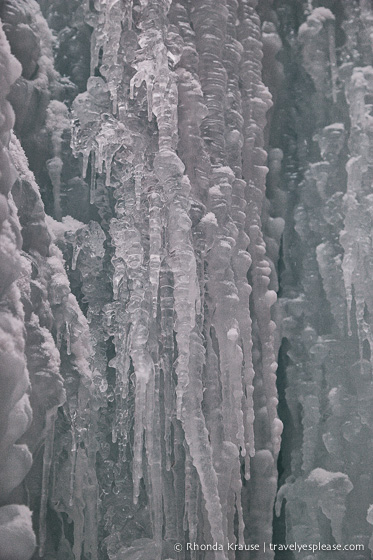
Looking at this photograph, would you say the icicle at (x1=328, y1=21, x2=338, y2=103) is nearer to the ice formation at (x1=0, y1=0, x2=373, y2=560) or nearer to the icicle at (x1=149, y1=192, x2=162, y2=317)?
the ice formation at (x1=0, y1=0, x2=373, y2=560)

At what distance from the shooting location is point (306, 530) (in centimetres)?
353

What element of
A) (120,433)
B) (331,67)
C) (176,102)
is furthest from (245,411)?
(331,67)

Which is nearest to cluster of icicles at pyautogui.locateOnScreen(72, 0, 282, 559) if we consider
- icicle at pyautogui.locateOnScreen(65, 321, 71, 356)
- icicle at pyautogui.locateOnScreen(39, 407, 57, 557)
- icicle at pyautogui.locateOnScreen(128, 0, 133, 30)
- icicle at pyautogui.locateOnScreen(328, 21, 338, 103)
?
icicle at pyautogui.locateOnScreen(128, 0, 133, 30)

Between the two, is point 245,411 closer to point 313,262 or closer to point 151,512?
point 151,512

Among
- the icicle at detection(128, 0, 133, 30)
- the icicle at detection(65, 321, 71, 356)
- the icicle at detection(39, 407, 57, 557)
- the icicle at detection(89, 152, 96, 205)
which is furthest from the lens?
the icicle at detection(89, 152, 96, 205)

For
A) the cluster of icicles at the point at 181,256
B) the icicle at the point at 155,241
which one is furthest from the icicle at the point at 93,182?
the icicle at the point at 155,241

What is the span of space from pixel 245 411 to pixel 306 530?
0.78 metres

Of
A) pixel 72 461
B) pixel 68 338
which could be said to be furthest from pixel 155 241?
pixel 72 461

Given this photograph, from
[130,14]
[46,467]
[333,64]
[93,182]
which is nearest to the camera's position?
[46,467]

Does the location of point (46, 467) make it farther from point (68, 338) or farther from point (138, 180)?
point (138, 180)

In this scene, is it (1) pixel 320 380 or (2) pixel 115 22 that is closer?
(2) pixel 115 22

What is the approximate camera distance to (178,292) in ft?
8.92

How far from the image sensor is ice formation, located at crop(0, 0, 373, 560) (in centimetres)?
275

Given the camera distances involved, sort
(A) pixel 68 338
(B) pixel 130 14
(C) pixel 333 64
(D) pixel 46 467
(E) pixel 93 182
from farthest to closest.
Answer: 1. (C) pixel 333 64
2. (E) pixel 93 182
3. (B) pixel 130 14
4. (A) pixel 68 338
5. (D) pixel 46 467
